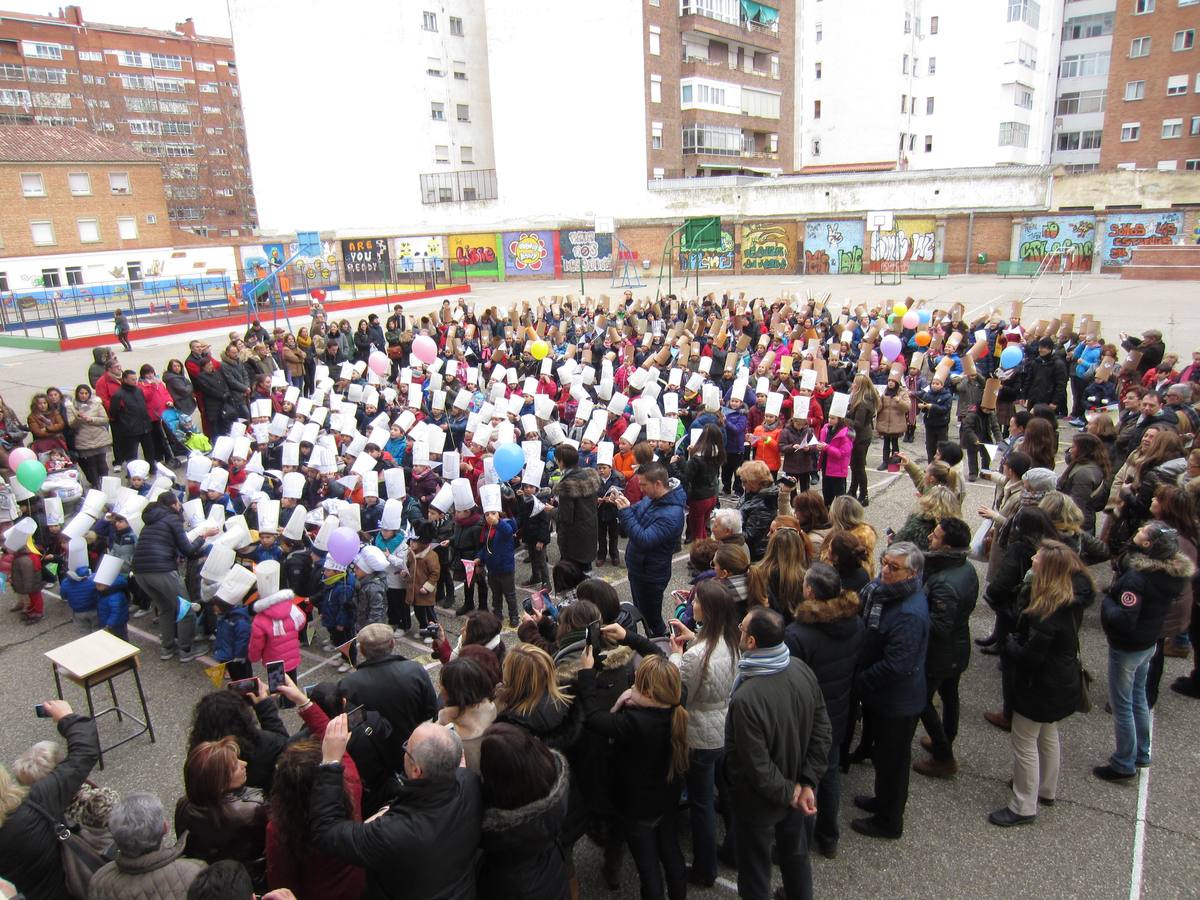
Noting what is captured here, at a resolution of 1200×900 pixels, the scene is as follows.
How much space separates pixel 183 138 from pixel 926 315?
269 ft

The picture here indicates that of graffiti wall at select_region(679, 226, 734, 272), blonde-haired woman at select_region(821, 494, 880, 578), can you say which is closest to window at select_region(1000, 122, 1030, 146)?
graffiti wall at select_region(679, 226, 734, 272)

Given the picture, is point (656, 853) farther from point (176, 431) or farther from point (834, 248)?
point (834, 248)

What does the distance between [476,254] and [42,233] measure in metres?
26.8

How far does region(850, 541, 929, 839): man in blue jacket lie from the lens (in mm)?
4113

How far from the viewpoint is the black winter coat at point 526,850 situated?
3.04 meters

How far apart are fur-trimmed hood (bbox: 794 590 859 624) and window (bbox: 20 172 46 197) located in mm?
57623

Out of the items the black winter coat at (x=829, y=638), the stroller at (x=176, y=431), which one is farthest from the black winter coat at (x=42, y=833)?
the stroller at (x=176, y=431)

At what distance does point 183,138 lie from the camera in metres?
76.6

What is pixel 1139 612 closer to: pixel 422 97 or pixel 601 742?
pixel 601 742

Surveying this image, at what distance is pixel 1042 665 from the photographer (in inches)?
164

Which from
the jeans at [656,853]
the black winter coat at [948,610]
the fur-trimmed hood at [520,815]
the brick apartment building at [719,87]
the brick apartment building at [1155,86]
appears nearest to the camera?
the fur-trimmed hood at [520,815]

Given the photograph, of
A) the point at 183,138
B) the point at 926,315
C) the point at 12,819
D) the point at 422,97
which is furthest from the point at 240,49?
the point at 12,819

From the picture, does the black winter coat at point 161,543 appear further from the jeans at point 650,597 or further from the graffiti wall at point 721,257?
the graffiti wall at point 721,257

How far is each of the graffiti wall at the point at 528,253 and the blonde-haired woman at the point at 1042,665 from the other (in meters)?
41.8
